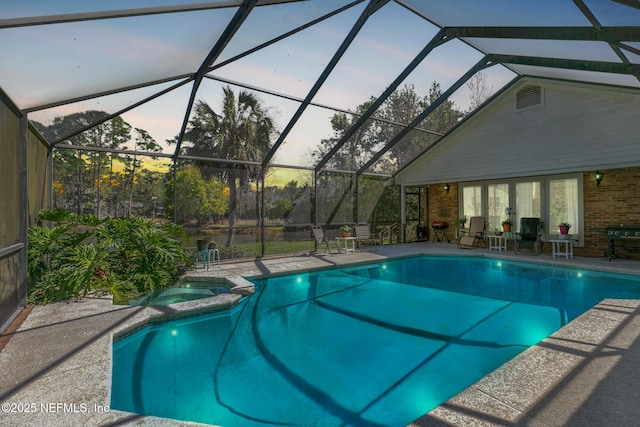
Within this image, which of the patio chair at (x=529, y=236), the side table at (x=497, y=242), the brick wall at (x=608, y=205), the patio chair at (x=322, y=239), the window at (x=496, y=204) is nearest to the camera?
the brick wall at (x=608, y=205)

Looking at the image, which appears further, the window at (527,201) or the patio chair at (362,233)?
the patio chair at (362,233)

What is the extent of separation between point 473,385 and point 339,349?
166 centimetres

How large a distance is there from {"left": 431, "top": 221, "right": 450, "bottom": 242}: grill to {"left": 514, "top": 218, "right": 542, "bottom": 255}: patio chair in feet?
9.19

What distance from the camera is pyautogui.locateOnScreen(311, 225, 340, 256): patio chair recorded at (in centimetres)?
1001

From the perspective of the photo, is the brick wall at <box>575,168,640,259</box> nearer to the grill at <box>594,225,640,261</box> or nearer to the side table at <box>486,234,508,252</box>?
the grill at <box>594,225,640,261</box>

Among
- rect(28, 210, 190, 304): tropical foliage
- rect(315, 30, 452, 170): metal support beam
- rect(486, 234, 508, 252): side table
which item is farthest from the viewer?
rect(486, 234, 508, 252): side table

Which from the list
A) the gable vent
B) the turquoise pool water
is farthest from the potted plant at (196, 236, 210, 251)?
the gable vent

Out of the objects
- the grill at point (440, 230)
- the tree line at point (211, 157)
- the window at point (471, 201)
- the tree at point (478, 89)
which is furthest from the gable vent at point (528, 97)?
the grill at point (440, 230)

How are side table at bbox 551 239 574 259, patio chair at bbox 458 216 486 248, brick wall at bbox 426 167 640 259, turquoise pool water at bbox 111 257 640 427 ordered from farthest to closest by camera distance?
patio chair at bbox 458 216 486 248, side table at bbox 551 239 574 259, brick wall at bbox 426 167 640 259, turquoise pool water at bbox 111 257 640 427

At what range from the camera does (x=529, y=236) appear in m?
9.70

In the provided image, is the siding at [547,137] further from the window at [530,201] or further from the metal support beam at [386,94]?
the metal support beam at [386,94]

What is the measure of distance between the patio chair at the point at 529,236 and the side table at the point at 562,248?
41 cm

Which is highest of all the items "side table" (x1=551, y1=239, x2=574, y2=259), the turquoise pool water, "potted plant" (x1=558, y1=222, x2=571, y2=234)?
"potted plant" (x1=558, y1=222, x2=571, y2=234)

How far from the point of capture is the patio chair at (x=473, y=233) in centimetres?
1089
